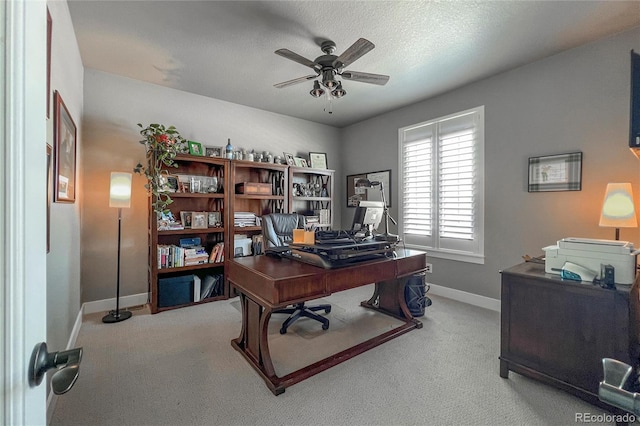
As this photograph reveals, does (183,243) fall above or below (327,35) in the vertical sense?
below

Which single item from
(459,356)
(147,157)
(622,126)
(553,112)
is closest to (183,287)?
(147,157)

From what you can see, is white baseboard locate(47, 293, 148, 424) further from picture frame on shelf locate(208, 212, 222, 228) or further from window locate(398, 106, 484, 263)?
window locate(398, 106, 484, 263)

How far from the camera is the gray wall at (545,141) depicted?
2.33 meters

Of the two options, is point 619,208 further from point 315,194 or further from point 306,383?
point 315,194

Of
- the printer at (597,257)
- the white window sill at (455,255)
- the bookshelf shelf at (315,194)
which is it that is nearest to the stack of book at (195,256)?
the bookshelf shelf at (315,194)

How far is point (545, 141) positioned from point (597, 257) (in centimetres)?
154

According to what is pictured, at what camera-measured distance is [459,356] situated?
7.07 ft

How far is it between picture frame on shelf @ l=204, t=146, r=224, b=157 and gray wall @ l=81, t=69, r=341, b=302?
0.10m

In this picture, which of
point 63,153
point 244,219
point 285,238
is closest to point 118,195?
point 63,153

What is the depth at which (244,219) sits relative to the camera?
3.75 m

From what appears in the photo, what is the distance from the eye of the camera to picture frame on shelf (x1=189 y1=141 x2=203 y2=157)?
335 cm

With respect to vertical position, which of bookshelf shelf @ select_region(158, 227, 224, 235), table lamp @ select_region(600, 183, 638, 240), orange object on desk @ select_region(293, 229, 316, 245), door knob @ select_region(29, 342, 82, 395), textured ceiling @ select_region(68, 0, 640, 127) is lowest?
door knob @ select_region(29, 342, 82, 395)

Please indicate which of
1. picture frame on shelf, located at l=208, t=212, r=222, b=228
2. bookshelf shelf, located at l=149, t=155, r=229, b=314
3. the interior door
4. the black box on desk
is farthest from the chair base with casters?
the interior door

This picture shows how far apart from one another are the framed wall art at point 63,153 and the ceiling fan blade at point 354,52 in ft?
6.39
